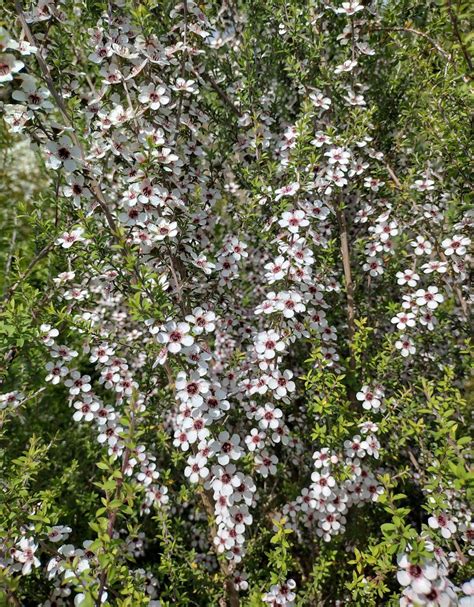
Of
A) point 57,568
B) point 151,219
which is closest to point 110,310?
point 151,219

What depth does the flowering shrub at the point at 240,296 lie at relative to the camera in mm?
2570

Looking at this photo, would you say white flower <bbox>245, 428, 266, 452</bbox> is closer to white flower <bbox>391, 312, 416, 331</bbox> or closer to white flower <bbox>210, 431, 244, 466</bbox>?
white flower <bbox>210, 431, 244, 466</bbox>

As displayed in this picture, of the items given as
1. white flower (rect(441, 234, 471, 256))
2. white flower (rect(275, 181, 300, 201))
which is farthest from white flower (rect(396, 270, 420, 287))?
white flower (rect(275, 181, 300, 201))

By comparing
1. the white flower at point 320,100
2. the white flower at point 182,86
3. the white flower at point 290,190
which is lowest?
the white flower at point 290,190

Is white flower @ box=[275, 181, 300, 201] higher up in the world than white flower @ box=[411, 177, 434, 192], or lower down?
lower down

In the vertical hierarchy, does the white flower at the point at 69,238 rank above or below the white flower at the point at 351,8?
below

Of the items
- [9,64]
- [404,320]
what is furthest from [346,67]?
[9,64]

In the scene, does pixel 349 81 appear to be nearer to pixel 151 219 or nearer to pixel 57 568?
pixel 151 219

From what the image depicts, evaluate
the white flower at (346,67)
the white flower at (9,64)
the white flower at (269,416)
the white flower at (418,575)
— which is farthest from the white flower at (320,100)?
the white flower at (418,575)

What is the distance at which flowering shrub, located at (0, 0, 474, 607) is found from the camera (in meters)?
2.57

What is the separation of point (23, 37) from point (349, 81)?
2545 mm

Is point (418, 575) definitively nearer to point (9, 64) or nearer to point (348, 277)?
point (348, 277)

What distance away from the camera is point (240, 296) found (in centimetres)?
447

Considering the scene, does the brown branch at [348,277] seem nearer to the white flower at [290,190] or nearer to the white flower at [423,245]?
the white flower at [423,245]
